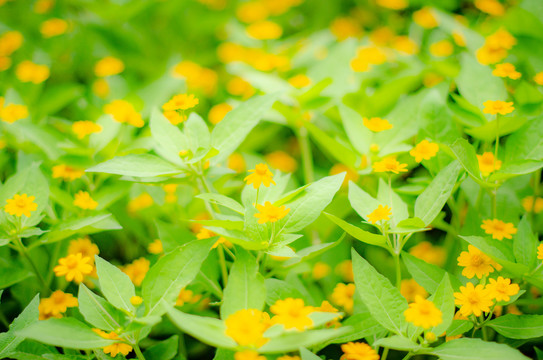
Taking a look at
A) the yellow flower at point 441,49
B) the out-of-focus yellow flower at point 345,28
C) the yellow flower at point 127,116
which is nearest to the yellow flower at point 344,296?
the yellow flower at point 127,116

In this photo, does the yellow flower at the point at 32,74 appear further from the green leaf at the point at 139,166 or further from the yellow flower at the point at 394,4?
the yellow flower at the point at 394,4

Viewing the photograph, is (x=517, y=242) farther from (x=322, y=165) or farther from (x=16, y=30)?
(x=16, y=30)

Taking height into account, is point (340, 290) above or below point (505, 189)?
below

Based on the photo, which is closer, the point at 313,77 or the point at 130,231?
the point at 130,231

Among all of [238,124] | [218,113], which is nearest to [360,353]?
[238,124]

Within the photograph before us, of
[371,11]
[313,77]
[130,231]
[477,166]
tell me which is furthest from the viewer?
[371,11]

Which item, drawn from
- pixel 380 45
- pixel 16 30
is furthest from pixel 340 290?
pixel 16 30

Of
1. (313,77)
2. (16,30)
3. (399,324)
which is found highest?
(16,30)

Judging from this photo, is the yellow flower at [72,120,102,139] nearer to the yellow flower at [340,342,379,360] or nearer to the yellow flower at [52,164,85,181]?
the yellow flower at [52,164,85,181]

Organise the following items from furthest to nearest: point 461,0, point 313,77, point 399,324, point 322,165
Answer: point 461,0 < point 322,165 < point 313,77 < point 399,324
